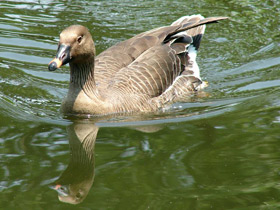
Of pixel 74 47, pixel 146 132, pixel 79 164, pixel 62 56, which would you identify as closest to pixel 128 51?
pixel 74 47

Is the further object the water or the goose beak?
the goose beak

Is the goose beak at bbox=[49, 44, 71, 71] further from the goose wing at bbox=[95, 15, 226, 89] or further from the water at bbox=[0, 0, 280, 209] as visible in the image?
the goose wing at bbox=[95, 15, 226, 89]

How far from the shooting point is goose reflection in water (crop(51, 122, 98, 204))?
5941 millimetres

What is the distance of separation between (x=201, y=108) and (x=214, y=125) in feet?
3.72

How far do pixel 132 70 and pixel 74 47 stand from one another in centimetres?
171

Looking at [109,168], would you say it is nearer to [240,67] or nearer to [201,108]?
[201,108]

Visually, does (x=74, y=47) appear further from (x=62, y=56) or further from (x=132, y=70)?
(x=132, y=70)

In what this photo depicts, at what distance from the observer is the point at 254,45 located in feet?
39.8

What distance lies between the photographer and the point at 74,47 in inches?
305

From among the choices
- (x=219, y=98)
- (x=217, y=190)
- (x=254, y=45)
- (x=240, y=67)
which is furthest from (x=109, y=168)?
(x=254, y=45)

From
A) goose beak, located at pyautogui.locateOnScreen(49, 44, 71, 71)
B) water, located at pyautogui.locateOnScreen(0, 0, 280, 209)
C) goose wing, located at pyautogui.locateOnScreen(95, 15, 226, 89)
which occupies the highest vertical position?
goose beak, located at pyautogui.locateOnScreen(49, 44, 71, 71)

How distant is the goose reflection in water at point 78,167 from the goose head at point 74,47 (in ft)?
3.63

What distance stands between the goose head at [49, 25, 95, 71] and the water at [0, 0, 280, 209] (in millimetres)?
1088

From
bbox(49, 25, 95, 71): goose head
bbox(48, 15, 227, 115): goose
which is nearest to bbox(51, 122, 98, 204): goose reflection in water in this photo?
bbox(48, 15, 227, 115): goose
